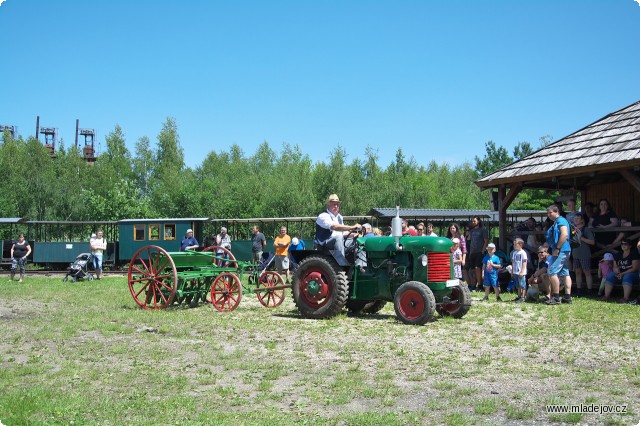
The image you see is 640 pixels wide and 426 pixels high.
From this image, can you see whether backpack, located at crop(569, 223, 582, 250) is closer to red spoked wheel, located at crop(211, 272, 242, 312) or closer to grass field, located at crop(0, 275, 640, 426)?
grass field, located at crop(0, 275, 640, 426)

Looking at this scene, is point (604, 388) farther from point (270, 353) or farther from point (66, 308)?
point (66, 308)

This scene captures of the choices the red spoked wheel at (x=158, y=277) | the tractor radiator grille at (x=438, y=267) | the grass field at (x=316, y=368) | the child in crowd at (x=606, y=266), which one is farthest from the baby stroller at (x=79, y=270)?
the child in crowd at (x=606, y=266)

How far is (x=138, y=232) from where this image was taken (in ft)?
103

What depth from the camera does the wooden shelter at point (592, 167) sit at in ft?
45.1

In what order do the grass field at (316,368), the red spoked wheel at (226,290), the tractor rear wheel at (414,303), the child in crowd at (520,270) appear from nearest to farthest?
the grass field at (316,368) < the tractor rear wheel at (414,303) < the red spoked wheel at (226,290) < the child in crowd at (520,270)

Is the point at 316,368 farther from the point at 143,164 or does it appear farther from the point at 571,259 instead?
the point at 143,164

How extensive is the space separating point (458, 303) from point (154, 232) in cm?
2342

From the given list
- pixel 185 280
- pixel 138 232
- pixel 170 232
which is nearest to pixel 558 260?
pixel 185 280

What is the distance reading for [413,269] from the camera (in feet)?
32.8

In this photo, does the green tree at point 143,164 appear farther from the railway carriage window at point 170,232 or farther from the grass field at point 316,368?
the grass field at point 316,368

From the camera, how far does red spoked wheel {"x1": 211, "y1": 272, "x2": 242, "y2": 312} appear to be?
1181 centimetres

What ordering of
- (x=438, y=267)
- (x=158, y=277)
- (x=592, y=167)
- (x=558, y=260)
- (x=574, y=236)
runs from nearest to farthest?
1. (x=438, y=267)
2. (x=158, y=277)
3. (x=558, y=260)
4. (x=574, y=236)
5. (x=592, y=167)

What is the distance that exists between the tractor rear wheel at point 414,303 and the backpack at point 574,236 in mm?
5108

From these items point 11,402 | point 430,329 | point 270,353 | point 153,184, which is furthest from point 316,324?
point 153,184
